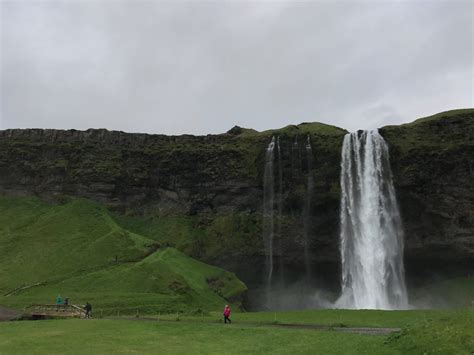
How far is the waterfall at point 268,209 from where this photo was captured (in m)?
69.6

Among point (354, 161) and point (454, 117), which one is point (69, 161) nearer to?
point (354, 161)

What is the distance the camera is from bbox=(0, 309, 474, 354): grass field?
64.2 ft

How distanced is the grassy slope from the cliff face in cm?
661

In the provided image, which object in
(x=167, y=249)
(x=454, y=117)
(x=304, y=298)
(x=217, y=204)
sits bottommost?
(x=304, y=298)

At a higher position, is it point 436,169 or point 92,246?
point 436,169

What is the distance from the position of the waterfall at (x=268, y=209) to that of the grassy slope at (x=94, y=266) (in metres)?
9.69

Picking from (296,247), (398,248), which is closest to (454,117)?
(398,248)

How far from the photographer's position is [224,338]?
2578 cm

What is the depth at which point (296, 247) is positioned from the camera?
69.2 m

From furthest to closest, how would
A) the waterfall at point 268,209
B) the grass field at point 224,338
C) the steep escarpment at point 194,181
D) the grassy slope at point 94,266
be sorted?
the waterfall at point 268,209 → the steep escarpment at point 194,181 → the grassy slope at point 94,266 → the grass field at point 224,338

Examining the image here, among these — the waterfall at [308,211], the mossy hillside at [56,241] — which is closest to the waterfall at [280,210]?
the waterfall at [308,211]

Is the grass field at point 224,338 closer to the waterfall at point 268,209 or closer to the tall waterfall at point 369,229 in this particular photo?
the tall waterfall at point 369,229

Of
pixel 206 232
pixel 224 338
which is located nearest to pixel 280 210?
pixel 206 232

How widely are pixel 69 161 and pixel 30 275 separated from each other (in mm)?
29207
